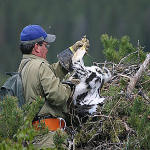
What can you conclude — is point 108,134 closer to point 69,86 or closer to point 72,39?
point 69,86

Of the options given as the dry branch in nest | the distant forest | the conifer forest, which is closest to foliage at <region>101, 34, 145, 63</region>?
the conifer forest

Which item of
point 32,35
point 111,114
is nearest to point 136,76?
point 111,114

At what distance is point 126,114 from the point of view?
16.4 feet

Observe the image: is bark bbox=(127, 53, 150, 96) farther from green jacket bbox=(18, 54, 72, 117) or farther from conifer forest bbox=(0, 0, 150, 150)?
green jacket bbox=(18, 54, 72, 117)

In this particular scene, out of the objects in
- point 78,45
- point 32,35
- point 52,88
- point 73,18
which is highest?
point 32,35

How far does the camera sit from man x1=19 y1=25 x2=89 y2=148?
15.4ft

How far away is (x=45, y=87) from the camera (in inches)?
185

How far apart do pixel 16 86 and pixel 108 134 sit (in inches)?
36.8

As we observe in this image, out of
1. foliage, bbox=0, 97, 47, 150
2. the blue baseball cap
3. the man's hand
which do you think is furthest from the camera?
the man's hand

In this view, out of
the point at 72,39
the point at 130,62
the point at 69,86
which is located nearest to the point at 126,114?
the point at 69,86

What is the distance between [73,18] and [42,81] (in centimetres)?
3494

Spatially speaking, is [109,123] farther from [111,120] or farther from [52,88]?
[52,88]

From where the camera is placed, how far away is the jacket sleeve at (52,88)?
4.69m

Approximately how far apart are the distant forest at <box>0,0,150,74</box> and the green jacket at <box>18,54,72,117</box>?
82.2 ft
